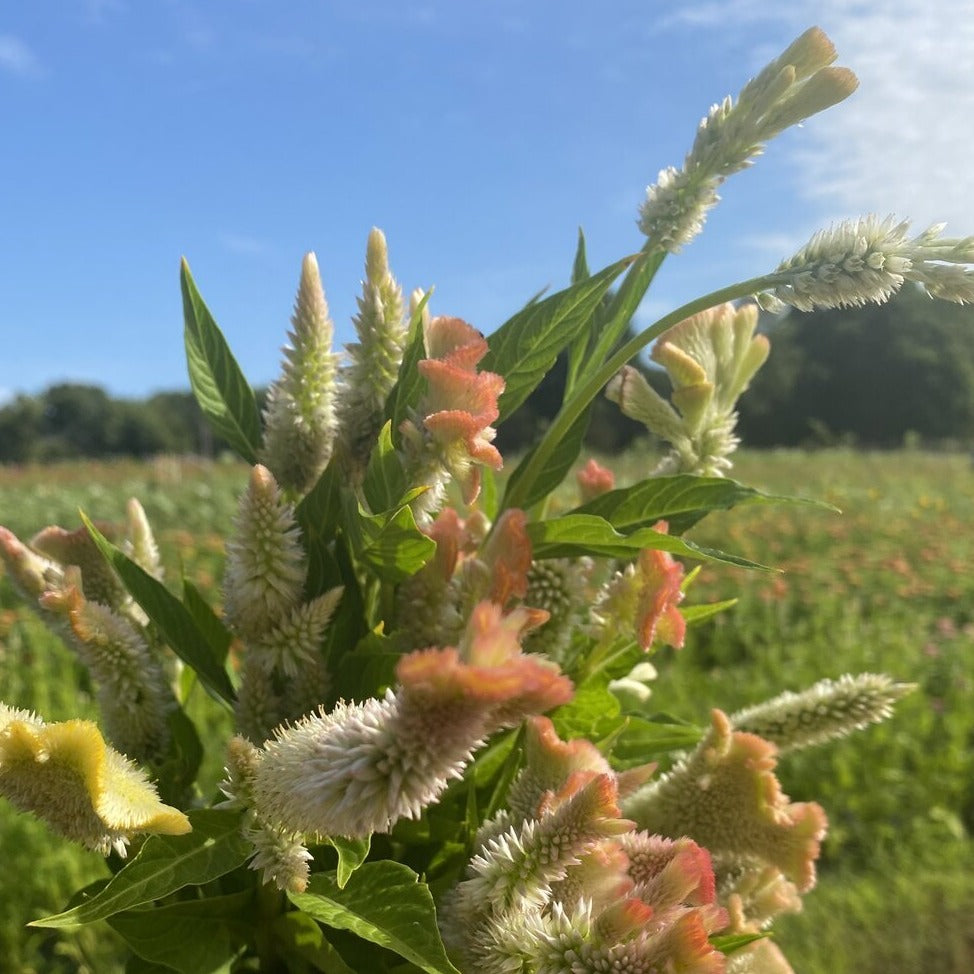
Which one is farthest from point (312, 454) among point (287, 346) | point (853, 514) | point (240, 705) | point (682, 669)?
point (853, 514)

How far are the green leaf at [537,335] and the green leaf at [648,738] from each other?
32cm

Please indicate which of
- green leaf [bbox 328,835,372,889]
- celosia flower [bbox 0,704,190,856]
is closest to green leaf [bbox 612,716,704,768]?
green leaf [bbox 328,835,372,889]

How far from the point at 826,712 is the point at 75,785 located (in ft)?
1.92

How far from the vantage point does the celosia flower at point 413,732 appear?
1.23 ft

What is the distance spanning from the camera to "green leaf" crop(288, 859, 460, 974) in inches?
19.4

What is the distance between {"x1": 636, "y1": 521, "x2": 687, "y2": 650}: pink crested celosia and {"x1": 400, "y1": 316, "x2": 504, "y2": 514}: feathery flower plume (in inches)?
5.0

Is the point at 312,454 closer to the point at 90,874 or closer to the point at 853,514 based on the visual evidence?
the point at 90,874

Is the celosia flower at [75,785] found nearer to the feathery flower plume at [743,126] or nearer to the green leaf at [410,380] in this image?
the green leaf at [410,380]

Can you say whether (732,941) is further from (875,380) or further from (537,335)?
(875,380)

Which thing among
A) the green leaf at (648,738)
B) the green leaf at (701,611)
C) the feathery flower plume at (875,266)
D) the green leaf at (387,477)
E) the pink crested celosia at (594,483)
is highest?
the feathery flower plume at (875,266)

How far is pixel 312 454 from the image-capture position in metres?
0.68

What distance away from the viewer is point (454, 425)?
1.80 feet

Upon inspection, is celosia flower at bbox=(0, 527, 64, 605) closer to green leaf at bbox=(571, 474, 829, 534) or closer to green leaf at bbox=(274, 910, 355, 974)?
green leaf at bbox=(274, 910, 355, 974)

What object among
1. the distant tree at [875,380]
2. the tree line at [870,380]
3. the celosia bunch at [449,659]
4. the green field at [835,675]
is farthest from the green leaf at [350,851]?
the distant tree at [875,380]
